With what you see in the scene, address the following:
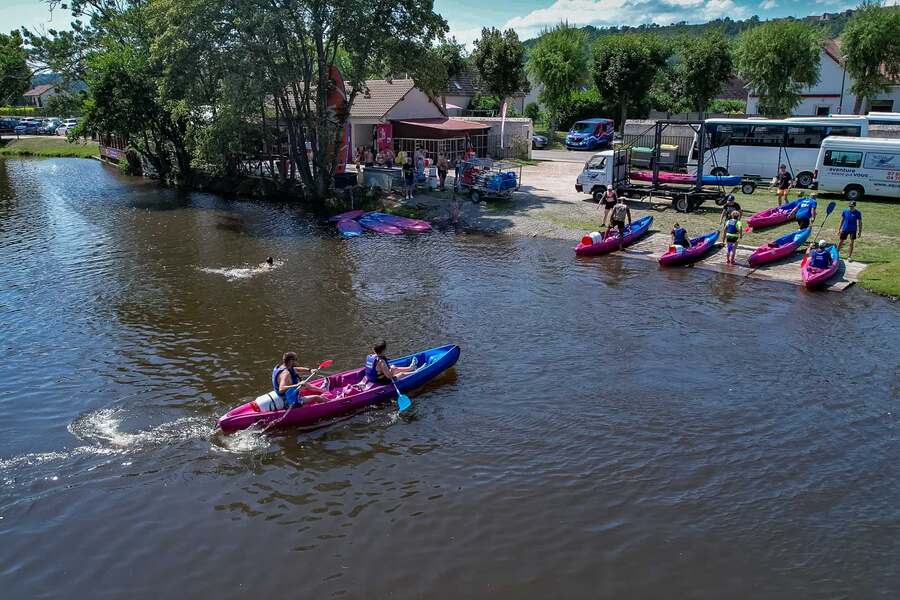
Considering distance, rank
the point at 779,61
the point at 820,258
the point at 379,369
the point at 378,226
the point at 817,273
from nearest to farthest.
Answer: the point at 379,369, the point at 817,273, the point at 820,258, the point at 378,226, the point at 779,61

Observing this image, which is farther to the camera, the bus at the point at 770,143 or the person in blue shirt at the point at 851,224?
the bus at the point at 770,143

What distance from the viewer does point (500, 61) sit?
54344mm

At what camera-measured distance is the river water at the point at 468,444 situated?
907 cm

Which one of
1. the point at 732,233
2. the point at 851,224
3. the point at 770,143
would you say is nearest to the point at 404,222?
the point at 732,233

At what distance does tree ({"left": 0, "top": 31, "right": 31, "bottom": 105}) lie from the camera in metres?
48.6

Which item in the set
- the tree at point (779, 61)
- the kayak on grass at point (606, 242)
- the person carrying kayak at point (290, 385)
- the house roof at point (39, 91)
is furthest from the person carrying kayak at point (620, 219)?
the house roof at point (39, 91)

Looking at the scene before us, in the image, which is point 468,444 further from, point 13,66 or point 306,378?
point 13,66

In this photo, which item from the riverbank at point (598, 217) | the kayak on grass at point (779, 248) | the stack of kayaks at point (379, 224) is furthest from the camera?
the stack of kayaks at point (379, 224)

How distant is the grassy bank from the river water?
43544 mm

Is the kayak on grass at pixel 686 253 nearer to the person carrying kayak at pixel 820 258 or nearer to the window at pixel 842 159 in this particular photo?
the person carrying kayak at pixel 820 258

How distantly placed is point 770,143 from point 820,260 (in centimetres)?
1465

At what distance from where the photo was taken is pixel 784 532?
31.6ft

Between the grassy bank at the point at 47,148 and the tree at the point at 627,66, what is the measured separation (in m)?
44.0

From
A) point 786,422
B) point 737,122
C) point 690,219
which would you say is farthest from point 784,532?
point 737,122
